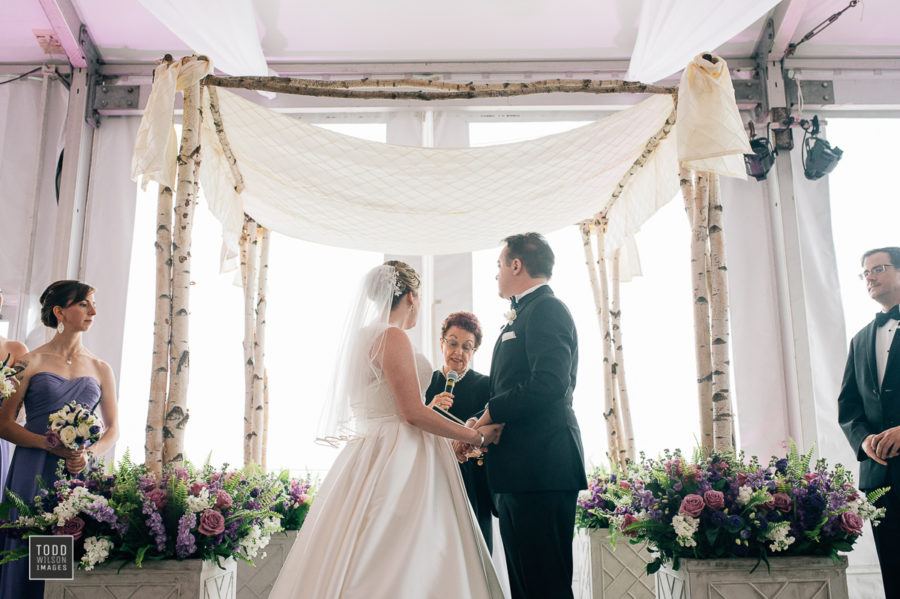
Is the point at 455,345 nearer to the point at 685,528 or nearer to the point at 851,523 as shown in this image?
the point at 685,528

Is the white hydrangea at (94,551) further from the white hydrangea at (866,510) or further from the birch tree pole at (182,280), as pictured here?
the white hydrangea at (866,510)

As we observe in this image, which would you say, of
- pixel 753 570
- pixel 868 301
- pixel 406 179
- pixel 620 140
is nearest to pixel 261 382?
pixel 406 179

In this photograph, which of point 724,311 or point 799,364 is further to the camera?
point 799,364

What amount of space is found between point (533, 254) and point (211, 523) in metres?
1.74

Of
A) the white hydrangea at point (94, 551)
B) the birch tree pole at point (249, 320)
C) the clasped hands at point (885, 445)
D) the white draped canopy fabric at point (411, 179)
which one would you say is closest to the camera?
the white hydrangea at point (94, 551)

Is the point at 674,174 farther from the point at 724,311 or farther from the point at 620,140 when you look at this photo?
the point at 724,311

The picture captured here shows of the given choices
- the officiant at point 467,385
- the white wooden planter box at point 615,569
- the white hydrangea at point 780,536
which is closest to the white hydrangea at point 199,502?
the officiant at point 467,385

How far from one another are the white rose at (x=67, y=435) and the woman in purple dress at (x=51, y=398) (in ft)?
1.04

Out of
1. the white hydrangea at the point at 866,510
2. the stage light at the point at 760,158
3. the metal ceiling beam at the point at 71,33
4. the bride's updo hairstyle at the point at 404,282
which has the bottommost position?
the white hydrangea at the point at 866,510

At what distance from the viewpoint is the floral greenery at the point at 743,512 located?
249 centimetres

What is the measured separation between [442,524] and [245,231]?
2.91 m

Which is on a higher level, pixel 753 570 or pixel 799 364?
pixel 799 364

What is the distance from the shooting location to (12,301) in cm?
573

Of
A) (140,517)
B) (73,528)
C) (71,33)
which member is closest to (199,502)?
(140,517)
